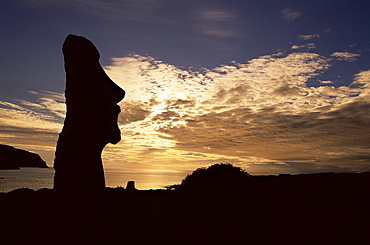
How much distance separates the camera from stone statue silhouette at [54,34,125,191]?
14.6 metres

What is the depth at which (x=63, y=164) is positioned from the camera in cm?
1452

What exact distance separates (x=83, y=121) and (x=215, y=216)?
28.1 feet

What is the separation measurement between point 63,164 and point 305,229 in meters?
11.8

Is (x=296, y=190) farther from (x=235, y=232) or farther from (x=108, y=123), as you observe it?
(x=108, y=123)

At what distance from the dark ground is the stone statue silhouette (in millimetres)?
1026

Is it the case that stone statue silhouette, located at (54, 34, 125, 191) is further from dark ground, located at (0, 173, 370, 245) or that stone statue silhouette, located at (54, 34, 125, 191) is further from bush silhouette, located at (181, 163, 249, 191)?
bush silhouette, located at (181, 163, 249, 191)

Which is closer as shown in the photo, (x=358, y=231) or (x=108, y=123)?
(x=358, y=231)

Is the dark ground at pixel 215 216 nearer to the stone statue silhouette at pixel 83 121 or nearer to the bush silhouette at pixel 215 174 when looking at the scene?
the stone statue silhouette at pixel 83 121

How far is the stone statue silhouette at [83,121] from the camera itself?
1457 centimetres

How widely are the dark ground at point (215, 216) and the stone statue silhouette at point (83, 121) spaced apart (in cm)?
103

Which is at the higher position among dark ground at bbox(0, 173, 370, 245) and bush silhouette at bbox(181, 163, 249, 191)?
bush silhouette at bbox(181, 163, 249, 191)

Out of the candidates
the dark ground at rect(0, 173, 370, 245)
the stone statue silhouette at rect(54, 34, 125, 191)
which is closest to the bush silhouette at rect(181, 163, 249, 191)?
the dark ground at rect(0, 173, 370, 245)

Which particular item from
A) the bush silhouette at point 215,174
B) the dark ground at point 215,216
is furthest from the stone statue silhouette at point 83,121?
the bush silhouette at point 215,174

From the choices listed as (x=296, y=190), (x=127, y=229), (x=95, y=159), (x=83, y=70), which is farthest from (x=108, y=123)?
(x=296, y=190)
